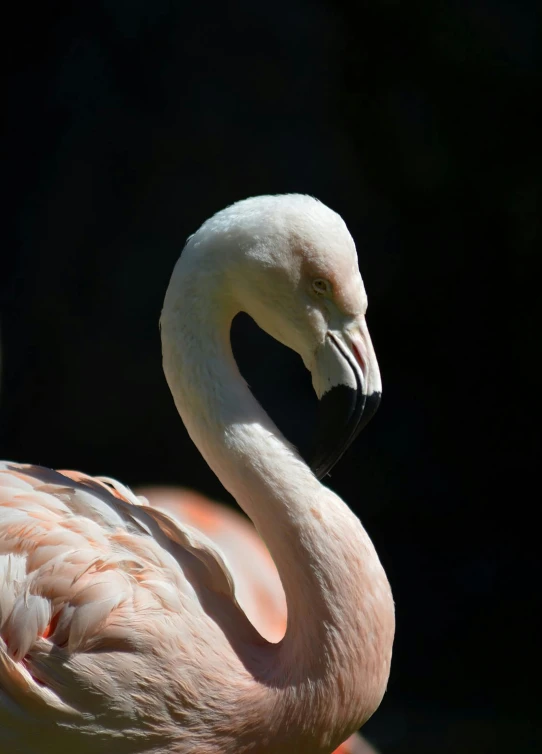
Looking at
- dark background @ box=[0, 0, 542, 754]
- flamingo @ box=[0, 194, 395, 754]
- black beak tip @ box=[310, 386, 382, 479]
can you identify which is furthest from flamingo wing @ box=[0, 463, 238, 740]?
dark background @ box=[0, 0, 542, 754]

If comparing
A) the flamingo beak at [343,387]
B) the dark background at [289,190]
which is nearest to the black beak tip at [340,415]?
the flamingo beak at [343,387]

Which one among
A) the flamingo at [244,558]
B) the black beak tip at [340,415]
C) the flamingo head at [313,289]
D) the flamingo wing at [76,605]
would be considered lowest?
the flamingo at [244,558]

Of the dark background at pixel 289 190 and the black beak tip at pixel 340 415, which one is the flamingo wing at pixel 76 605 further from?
the dark background at pixel 289 190

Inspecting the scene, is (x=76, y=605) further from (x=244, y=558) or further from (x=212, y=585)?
(x=244, y=558)

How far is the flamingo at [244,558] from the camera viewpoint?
287cm

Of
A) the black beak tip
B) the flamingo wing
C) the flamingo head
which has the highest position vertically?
the flamingo head

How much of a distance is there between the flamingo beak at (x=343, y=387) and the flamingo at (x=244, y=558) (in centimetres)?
78

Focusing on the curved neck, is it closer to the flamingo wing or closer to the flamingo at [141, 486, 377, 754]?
the flamingo wing

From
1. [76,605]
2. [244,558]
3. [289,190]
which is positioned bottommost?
[244,558]

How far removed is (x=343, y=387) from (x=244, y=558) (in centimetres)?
108

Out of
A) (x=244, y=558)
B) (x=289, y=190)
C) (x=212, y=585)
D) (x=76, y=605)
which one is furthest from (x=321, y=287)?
(x=289, y=190)

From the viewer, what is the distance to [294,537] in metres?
2.22

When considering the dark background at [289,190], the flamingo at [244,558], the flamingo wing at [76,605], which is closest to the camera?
the flamingo wing at [76,605]

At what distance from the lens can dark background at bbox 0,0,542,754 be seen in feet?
15.7
